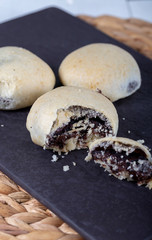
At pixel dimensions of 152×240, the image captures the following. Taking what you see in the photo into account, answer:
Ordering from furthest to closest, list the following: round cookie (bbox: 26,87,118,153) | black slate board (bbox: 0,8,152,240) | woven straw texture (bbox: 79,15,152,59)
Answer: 1. woven straw texture (bbox: 79,15,152,59)
2. round cookie (bbox: 26,87,118,153)
3. black slate board (bbox: 0,8,152,240)

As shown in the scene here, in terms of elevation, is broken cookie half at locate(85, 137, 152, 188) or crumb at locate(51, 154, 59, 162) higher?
broken cookie half at locate(85, 137, 152, 188)

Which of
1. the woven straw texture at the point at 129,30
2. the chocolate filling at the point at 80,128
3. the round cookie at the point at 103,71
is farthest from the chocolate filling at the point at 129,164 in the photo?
the woven straw texture at the point at 129,30

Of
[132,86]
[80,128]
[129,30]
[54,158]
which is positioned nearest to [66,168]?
[54,158]

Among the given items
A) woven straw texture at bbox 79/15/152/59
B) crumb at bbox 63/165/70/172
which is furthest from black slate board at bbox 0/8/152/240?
woven straw texture at bbox 79/15/152/59

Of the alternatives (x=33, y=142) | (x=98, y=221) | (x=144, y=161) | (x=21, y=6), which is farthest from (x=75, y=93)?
(x=21, y=6)

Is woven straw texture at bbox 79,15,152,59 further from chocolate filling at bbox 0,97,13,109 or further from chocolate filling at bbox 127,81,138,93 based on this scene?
chocolate filling at bbox 0,97,13,109

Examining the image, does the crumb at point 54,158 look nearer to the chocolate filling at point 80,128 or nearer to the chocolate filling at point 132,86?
the chocolate filling at point 80,128

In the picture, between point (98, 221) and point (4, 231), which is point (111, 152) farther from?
point (4, 231)

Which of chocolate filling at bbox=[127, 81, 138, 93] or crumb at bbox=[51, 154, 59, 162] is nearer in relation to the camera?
crumb at bbox=[51, 154, 59, 162]
